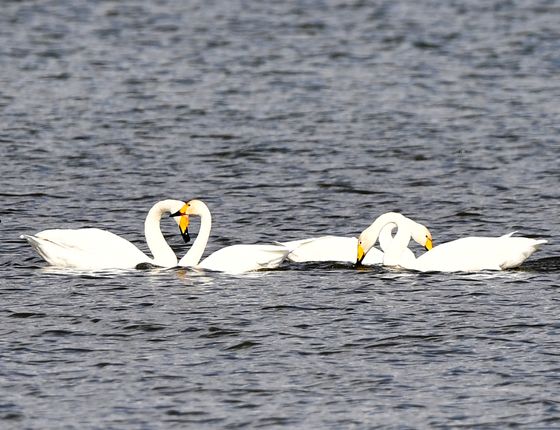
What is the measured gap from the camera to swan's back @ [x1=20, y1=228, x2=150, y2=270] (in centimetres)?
1736

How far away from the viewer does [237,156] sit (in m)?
24.7

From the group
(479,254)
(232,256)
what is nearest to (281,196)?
(232,256)

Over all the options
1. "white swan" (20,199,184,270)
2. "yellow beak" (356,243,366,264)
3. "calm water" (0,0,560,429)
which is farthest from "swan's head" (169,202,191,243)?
"yellow beak" (356,243,366,264)

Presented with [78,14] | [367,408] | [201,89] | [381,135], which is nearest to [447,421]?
[367,408]

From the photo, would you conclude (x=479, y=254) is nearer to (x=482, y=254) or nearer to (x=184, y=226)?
(x=482, y=254)

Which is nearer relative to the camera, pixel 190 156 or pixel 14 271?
pixel 14 271

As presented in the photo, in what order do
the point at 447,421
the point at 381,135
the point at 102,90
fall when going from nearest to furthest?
the point at 447,421, the point at 381,135, the point at 102,90

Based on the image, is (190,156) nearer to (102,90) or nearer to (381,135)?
(381,135)

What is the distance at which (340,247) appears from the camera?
1770 centimetres

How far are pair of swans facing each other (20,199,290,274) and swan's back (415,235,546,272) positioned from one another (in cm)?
176

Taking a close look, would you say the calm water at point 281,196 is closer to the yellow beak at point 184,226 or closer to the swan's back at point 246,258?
the swan's back at point 246,258

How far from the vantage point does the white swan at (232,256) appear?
17.0 meters

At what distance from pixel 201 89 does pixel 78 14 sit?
41.5 ft

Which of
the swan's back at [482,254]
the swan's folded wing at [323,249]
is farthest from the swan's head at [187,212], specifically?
the swan's back at [482,254]
